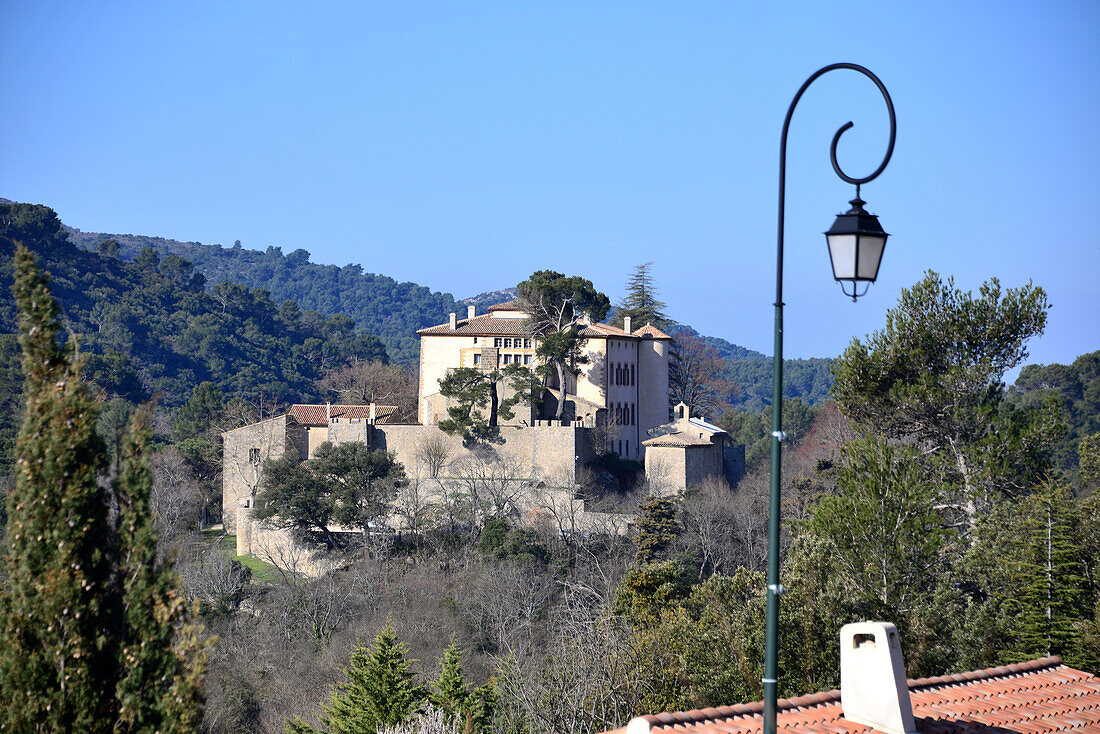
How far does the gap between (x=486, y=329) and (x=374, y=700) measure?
89.2 ft

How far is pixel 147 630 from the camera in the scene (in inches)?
263

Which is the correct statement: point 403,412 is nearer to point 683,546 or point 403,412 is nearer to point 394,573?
point 394,573

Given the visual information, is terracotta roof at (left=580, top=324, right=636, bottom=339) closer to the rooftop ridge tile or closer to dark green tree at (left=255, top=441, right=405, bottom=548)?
dark green tree at (left=255, top=441, right=405, bottom=548)

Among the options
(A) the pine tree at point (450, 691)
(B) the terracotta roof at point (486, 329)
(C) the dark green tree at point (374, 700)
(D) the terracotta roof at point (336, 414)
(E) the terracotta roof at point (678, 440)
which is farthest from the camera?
(B) the terracotta roof at point (486, 329)

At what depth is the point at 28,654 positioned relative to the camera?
6.33 meters

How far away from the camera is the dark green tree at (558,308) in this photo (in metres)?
39.1

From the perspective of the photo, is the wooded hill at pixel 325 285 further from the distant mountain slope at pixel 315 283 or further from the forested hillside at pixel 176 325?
the forested hillside at pixel 176 325

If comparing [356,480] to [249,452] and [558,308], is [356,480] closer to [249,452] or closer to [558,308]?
[249,452]

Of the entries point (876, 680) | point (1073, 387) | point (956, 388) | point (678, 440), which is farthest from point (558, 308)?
point (876, 680)

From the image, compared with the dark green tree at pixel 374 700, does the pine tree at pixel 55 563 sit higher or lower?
higher

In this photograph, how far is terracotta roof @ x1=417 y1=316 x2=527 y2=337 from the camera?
40.8 m

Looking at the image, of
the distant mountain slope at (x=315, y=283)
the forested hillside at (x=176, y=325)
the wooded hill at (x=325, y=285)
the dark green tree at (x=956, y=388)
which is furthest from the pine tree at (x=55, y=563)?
the distant mountain slope at (x=315, y=283)

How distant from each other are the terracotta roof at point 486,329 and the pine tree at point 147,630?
110 ft

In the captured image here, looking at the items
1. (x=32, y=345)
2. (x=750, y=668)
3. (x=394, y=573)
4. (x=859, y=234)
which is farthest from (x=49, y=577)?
(x=394, y=573)
